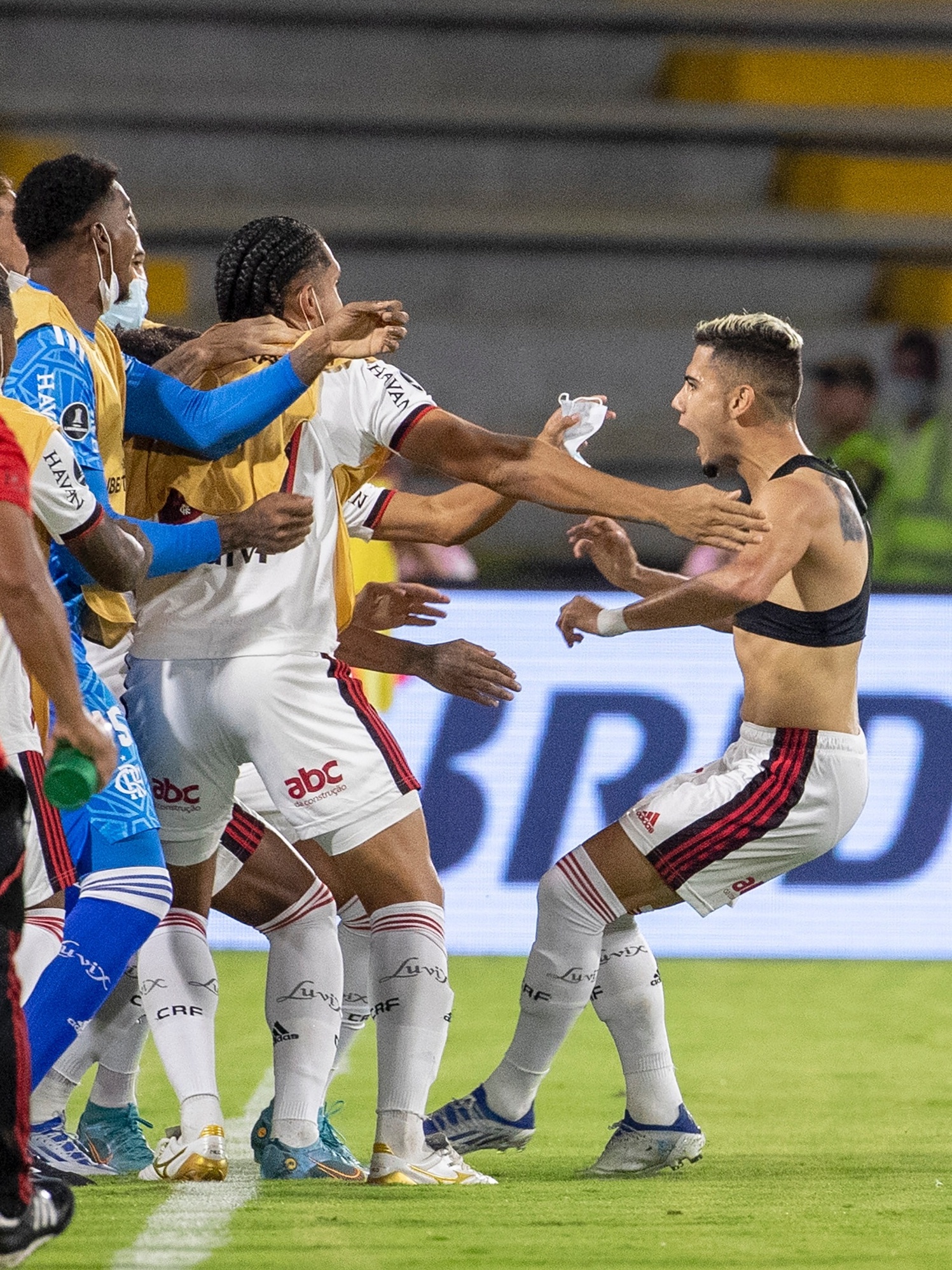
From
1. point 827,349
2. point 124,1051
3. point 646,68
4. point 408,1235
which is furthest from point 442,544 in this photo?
point 646,68

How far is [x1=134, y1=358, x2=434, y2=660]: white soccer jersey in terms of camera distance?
382cm

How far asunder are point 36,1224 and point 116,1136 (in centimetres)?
139

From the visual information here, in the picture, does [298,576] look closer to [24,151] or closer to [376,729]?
[376,729]

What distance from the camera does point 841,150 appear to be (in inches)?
507

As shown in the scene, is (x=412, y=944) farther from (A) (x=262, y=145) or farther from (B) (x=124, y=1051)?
(A) (x=262, y=145)

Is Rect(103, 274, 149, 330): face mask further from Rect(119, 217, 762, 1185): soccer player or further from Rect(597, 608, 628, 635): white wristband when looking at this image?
Rect(597, 608, 628, 635): white wristband

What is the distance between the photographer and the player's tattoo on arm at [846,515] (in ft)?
13.5

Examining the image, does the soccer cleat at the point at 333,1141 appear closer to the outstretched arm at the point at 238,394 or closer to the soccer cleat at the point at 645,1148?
the soccer cleat at the point at 645,1148

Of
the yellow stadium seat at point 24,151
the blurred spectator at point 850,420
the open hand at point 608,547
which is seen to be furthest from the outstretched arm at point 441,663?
the yellow stadium seat at point 24,151

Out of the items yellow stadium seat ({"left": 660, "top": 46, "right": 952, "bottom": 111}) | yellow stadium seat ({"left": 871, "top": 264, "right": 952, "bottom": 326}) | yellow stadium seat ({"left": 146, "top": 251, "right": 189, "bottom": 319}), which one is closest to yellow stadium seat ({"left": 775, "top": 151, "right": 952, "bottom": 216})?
yellow stadium seat ({"left": 660, "top": 46, "right": 952, "bottom": 111})

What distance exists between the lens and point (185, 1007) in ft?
12.7

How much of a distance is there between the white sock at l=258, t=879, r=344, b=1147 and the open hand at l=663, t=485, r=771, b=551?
46.2 inches

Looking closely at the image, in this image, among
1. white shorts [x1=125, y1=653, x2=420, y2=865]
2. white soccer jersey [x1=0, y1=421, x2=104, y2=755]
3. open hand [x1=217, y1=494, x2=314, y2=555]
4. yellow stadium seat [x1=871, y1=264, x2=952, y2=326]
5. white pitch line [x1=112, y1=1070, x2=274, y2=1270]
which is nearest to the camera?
white pitch line [x1=112, y1=1070, x2=274, y2=1270]

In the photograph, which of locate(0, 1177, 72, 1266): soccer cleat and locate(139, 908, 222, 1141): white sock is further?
locate(139, 908, 222, 1141): white sock
